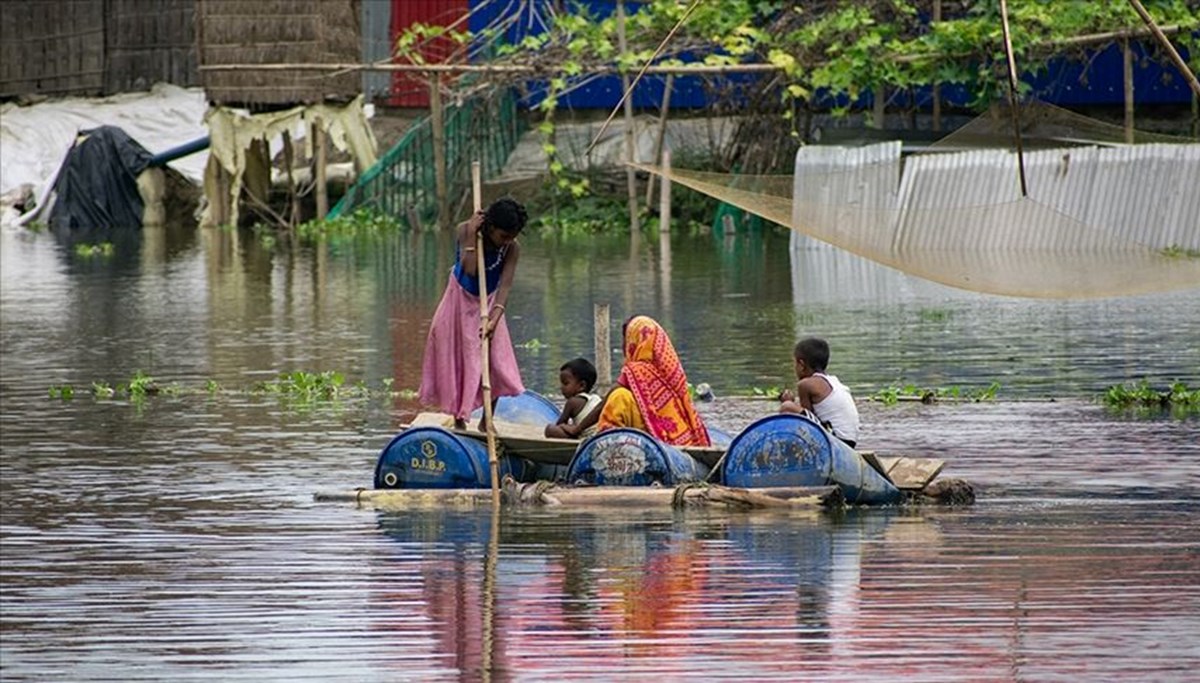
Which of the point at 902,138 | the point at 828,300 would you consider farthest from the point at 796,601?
the point at 902,138

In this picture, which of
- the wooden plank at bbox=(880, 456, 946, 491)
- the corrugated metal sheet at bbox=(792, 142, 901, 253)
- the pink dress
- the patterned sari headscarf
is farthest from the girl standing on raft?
the corrugated metal sheet at bbox=(792, 142, 901, 253)

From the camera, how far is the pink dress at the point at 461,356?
10.8m

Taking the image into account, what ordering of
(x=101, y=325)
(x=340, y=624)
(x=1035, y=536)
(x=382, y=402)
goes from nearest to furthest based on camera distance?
(x=340, y=624), (x=1035, y=536), (x=382, y=402), (x=101, y=325)

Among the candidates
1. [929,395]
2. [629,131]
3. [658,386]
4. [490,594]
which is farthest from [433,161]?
[490,594]

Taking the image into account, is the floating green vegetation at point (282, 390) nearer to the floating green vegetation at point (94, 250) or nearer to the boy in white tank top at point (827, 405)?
the boy in white tank top at point (827, 405)

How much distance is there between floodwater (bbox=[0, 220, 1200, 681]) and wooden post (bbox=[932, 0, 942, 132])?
28.6 feet

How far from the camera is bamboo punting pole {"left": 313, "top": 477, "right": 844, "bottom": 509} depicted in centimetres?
973

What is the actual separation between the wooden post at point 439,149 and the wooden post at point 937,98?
19.1 feet

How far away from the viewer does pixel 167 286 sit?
23250 millimetres

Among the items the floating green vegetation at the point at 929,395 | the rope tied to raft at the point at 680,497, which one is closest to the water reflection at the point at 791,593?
the rope tied to raft at the point at 680,497

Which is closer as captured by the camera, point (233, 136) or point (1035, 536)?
point (1035, 536)

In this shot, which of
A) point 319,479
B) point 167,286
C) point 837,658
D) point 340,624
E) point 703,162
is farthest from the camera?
point 703,162

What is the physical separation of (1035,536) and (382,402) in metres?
5.88

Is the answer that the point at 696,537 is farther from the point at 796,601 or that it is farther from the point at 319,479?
the point at 319,479
